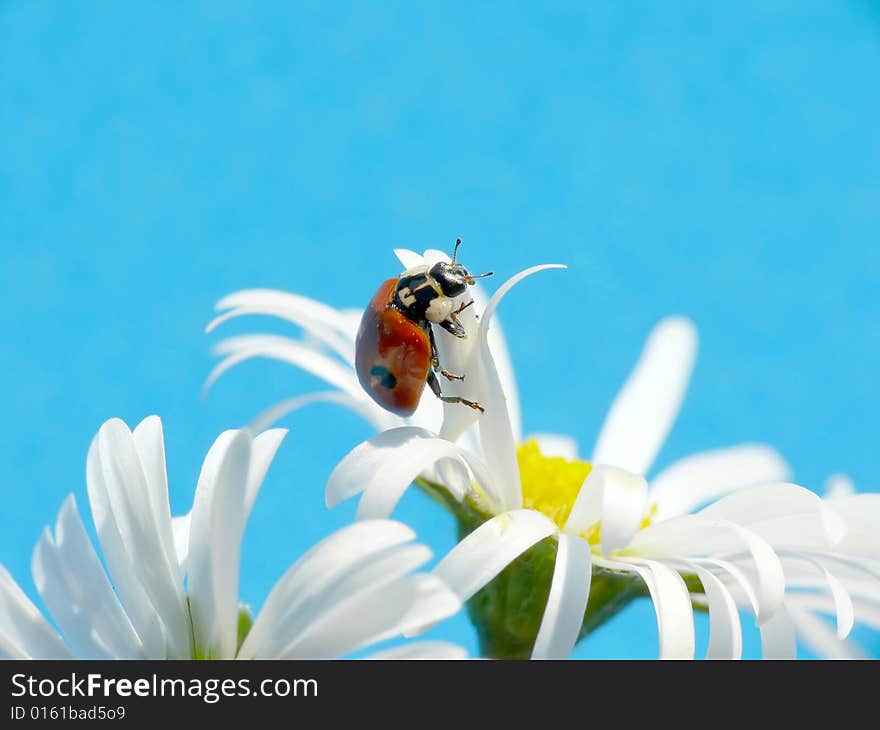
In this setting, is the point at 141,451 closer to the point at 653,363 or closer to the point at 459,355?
the point at 459,355

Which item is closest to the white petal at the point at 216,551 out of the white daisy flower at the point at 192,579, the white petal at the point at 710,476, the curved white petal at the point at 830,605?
the white daisy flower at the point at 192,579

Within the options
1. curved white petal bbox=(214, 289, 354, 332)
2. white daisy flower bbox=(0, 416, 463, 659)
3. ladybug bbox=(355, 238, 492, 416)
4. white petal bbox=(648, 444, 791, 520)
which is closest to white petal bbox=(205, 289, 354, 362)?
curved white petal bbox=(214, 289, 354, 332)

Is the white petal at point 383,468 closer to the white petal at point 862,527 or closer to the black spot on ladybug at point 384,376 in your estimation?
the black spot on ladybug at point 384,376

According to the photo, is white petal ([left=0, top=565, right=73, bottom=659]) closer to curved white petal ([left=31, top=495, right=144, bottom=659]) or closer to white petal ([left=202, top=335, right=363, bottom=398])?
curved white petal ([left=31, top=495, right=144, bottom=659])

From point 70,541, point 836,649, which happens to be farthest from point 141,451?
point 836,649

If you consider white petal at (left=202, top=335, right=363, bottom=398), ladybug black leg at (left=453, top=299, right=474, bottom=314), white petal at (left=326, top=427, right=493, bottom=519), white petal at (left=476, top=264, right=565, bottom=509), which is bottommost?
white petal at (left=326, top=427, right=493, bottom=519)

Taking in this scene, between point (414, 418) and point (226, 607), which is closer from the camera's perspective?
point (226, 607)
